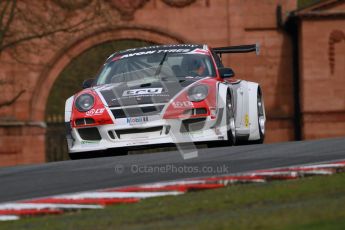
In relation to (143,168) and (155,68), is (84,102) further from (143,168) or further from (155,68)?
(143,168)

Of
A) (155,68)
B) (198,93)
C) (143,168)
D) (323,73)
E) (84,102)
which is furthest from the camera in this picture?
(323,73)

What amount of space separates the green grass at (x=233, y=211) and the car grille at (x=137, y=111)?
4314mm

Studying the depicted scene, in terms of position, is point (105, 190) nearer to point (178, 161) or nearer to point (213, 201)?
point (213, 201)

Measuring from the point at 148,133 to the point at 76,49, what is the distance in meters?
27.2

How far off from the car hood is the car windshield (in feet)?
1.30

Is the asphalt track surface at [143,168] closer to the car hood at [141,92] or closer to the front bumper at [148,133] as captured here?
the front bumper at [148,133]

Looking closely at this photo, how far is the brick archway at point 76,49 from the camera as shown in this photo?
140ft

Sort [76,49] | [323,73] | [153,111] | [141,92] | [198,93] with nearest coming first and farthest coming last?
1. [153,111]
2. [198,93]
3. [141,92]
4. [323,73]
5. [76,49]

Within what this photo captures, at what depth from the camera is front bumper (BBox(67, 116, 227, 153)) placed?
16.0m

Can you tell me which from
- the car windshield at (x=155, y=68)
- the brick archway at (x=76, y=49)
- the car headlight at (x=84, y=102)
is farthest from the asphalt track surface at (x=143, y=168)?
the brick archway at (x=76, y=49)

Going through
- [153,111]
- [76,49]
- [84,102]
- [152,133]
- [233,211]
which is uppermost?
[76,49]

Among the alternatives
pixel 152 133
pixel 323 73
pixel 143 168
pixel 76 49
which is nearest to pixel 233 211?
pixel 143 168

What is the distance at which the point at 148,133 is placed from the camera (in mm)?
16141

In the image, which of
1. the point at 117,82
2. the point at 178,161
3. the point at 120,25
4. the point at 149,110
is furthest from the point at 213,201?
the point at 120,25
